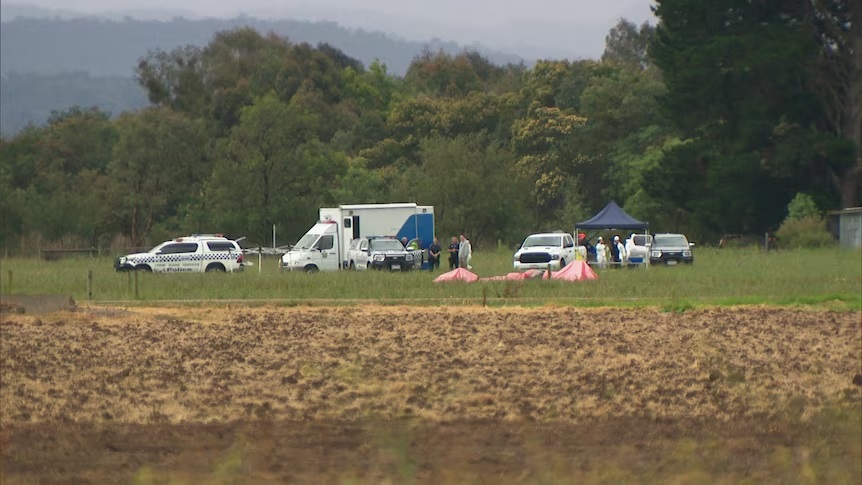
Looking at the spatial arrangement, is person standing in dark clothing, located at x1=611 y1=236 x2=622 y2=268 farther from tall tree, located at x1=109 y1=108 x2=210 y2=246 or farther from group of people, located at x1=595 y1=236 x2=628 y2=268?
tall tree, located at x1=109 y1=108 x2=210 y2=246

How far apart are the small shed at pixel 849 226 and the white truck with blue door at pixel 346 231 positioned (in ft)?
Answer: 58.9

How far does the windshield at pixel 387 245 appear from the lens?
153 ft

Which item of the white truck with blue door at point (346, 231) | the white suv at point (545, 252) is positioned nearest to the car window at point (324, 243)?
the white truck with blue door at point (346, 231)

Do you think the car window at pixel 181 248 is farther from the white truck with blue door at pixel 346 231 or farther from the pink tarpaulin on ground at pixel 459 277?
the pink tarpaulin on ground at pixel 459 277

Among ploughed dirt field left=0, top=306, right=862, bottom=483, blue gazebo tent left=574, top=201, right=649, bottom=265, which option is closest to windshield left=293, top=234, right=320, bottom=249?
blue gazebo tent left=574, top=201, right=649, bottom=265

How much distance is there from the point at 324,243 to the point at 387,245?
2918 mm

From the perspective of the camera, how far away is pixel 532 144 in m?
87.9

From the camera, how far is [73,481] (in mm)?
12797

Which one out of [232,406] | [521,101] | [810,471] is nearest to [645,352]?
[232,406]

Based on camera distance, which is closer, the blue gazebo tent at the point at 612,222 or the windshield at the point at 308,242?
the windshield at the point at 308,242

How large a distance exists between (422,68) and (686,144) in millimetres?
55358

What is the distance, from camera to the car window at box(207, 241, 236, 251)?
157 feet

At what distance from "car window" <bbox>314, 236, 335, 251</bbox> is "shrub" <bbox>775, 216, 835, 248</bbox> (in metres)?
20.6

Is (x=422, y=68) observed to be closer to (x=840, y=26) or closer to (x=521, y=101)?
(x=521, y=101)
